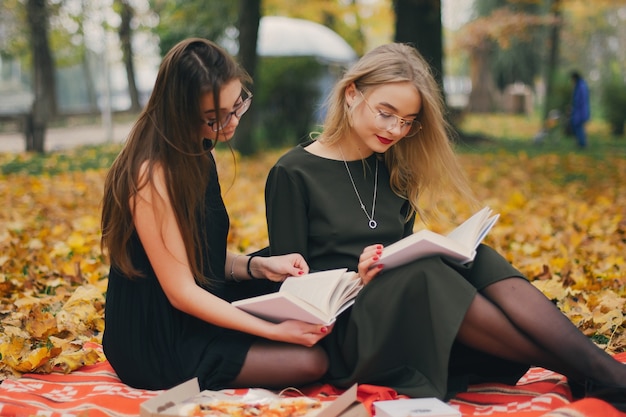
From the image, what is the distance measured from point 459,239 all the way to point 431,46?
32.0 ft

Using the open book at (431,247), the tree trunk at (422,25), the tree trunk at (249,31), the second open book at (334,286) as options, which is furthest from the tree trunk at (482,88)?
the second open book at (334,286)

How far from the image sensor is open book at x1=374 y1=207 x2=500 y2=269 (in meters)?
2.27

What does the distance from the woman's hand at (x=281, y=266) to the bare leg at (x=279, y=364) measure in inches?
11.4

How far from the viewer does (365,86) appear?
9.37ft

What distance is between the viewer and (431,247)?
2309 millimetres

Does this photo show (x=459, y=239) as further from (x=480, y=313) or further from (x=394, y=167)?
(x=394, y=167)

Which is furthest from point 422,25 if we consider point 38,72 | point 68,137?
point 68,137

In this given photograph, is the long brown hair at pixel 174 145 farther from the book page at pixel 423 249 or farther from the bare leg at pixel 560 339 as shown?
the bare leg at pixel 560 339

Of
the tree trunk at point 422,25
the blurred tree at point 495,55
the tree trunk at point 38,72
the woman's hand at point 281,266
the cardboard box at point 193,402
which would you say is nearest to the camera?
the cardboard box at point 193,402

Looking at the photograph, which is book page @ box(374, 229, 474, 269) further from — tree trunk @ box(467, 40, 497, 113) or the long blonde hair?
tree trunk @ box(467, 40, 497, 113)

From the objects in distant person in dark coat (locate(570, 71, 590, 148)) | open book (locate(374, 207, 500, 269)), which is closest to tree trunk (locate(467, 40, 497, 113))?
distant person in dark coat (locate(570, 71, 590, 148))

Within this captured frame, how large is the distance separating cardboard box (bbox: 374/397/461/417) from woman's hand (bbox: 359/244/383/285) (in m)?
0.41

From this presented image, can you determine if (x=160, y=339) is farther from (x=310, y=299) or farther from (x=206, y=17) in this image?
(x=206, y=17)

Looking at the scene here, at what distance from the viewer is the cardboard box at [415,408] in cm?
213
